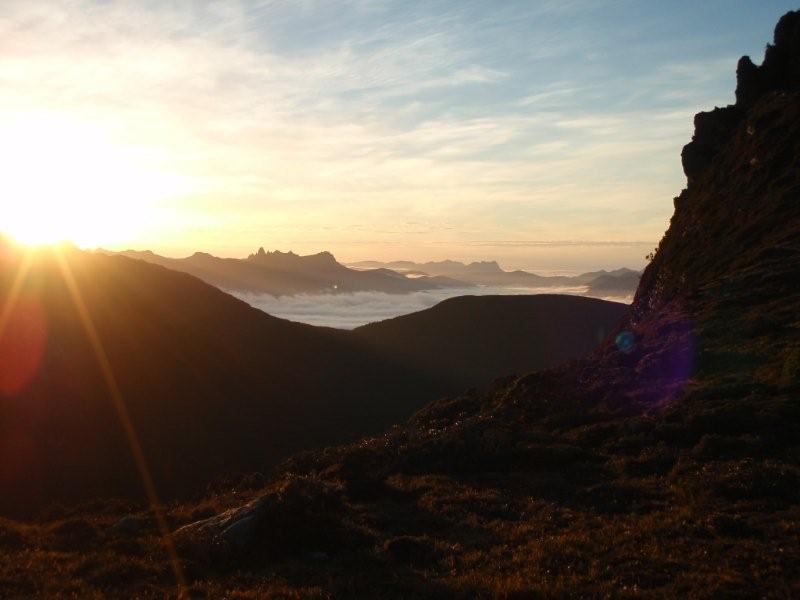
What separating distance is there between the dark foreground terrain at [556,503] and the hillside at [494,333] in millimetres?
81877

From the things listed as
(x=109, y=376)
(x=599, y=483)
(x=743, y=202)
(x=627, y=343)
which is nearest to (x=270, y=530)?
(x=599, y=483)

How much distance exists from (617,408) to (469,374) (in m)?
90.8

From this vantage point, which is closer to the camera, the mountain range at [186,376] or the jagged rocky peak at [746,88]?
the jagged rocky peak at [746,88]

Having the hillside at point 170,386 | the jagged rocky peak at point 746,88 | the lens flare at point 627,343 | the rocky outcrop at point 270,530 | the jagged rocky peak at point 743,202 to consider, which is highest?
the jagged rocky peak at point 746,88

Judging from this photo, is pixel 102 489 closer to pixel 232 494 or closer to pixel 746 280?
pixel 232 494

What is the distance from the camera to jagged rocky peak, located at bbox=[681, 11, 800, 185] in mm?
51969

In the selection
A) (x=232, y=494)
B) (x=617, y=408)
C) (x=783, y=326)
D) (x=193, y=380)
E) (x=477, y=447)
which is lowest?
(x=193, y=380)

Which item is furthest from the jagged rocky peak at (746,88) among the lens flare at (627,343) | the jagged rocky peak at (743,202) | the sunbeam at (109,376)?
the sunbeam at (109,376)

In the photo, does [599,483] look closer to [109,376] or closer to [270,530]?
[270,530]

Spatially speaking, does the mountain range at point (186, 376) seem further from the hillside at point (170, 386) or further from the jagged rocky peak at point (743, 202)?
the jagged rocky peak at point (743, 202)

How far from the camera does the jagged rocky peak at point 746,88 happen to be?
51969mm

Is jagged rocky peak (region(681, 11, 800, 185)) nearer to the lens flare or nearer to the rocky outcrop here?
the lens flare

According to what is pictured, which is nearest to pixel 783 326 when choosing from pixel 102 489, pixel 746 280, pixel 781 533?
pixel 746 280

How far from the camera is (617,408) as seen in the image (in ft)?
79.0
